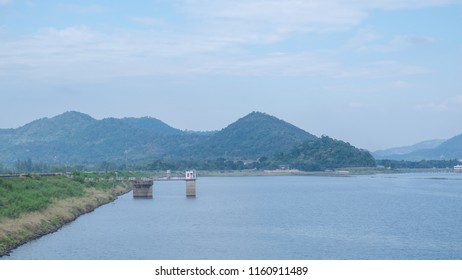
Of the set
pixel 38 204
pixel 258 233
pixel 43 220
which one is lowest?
pixel 258 233

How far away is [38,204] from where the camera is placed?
5938 cm

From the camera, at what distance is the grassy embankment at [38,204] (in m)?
48.7

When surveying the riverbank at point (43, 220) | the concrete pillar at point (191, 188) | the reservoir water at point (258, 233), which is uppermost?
the concrete pillar at point (191, 188)

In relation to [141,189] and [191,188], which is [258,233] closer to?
[141,189]

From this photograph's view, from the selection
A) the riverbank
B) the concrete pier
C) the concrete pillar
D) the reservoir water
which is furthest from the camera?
the concrete pillar

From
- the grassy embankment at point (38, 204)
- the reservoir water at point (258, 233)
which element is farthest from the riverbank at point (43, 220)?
the reservoir water at point (258, 233)

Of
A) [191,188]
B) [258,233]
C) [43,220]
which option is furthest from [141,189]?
[258,233]

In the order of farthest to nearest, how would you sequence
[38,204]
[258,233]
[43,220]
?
[38,204] < [258,233] < [43,220]

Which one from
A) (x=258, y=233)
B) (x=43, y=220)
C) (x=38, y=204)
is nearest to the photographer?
(x=43, y=220)

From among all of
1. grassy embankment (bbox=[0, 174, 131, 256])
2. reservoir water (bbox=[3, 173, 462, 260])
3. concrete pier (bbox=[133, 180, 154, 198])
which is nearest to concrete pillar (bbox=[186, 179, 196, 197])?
concrete pier (bbox=[133, 180, 154, 198])

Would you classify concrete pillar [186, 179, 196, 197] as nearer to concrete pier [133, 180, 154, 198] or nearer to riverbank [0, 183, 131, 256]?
concrete pier [133, 180, 154, 198]

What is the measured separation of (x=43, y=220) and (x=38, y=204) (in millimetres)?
3366

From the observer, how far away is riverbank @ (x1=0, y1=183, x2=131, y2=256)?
46281 mm

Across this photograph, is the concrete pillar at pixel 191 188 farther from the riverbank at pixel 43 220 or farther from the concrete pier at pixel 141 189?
the riverbank at pixel 43 220
